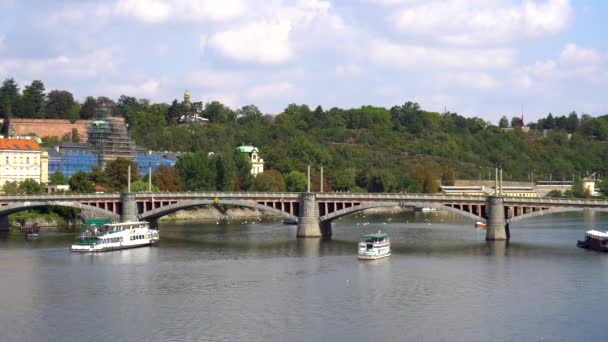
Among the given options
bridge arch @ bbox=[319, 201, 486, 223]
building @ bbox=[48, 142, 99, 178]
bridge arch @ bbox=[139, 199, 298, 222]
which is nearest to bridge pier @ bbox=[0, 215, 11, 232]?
bridge arch @ bbox=[139, 199, 298, 222]

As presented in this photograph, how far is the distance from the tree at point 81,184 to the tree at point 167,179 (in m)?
15.2

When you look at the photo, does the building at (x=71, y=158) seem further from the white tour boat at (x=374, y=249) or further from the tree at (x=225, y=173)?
the white tour boat at (x=374, y=249)

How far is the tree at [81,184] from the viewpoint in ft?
495

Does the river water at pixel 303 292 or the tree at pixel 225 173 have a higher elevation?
the tree at pixel 225 173

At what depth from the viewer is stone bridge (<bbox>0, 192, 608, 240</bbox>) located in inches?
4284

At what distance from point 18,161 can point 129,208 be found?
46.1 m

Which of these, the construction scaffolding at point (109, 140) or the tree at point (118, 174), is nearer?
the tree at point (118, 174)

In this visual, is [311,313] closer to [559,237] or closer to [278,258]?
[278,258]

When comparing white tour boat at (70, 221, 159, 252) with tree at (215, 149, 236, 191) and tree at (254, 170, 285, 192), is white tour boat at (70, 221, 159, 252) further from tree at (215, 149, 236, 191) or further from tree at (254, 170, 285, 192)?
tree at (254, 170, 285, 192)

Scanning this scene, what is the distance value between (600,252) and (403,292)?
34.0 meters

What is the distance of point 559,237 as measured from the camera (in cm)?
12175

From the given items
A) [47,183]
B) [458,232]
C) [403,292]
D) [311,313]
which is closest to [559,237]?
[458,232]

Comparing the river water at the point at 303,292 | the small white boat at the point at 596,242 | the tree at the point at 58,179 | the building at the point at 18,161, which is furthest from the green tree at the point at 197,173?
the small white boat at the point at 596,242

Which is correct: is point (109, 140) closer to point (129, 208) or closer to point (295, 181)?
point (295, 181)
